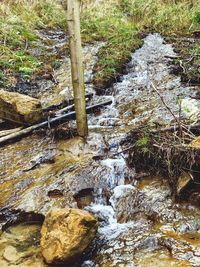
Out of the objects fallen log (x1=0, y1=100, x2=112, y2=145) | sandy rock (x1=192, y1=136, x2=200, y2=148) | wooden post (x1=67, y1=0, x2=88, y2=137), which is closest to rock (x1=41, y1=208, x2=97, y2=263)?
sandy rock (x1=192, y1=136, x2=200, y2=148)

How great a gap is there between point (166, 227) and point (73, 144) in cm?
243

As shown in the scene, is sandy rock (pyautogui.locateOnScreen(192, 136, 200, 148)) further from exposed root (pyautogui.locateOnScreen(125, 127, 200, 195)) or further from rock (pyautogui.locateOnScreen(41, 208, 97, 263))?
rock (pyautogui.locateOnScreen(41, 208, 97, 263))

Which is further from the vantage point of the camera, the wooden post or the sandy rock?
the wooden post

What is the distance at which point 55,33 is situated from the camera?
1338 cm

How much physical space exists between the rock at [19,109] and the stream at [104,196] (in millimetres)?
345

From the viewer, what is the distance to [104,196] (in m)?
4.88

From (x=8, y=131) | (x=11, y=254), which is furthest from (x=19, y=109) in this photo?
(x=11, y=254)

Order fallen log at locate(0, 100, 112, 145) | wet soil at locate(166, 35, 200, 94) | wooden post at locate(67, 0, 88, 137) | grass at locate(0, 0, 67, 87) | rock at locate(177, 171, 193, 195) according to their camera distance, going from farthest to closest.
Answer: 1. grass at locate(0, 0, 67, 87)
2. wet soil at locate(166, 35, 200, 94)
3. fallen log at locate(0, 100, 112, 145)
4. wooden post at locate(67, 0, 88, 137)
5. rock at locate(177, 171, 193, 195)

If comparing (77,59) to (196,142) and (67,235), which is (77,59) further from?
(67,235)

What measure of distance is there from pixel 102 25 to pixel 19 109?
829cm

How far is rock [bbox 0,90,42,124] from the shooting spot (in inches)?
261

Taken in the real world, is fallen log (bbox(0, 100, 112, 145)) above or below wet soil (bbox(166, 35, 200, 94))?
below

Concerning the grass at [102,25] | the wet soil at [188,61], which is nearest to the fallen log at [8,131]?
the grass at [102,25]

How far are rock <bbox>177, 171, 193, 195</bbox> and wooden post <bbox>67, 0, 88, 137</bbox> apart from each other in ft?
6.86
